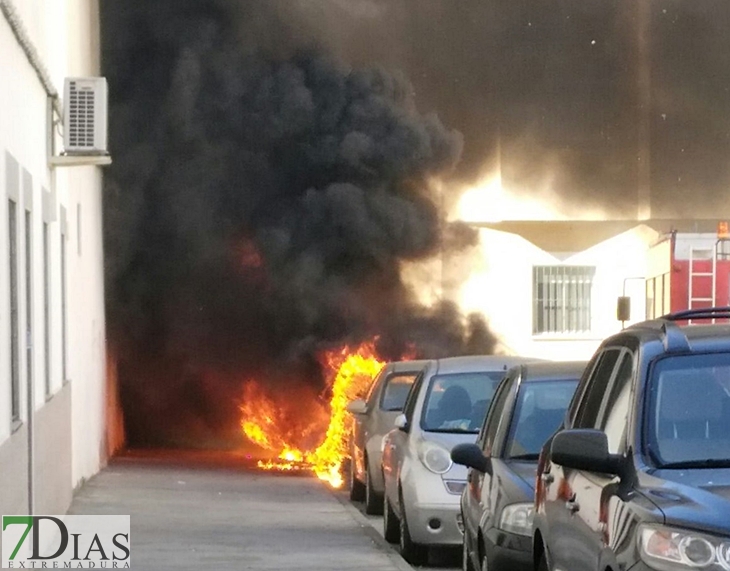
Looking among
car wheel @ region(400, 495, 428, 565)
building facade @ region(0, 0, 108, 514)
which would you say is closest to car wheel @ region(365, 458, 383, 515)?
building facade @ region(0, 0, 108, 514)

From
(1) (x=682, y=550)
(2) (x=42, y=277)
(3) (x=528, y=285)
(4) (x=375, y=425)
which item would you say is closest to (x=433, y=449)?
(2) (x=42, y=277)

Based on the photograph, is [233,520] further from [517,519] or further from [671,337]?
[671,337]

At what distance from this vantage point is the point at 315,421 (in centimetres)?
2811

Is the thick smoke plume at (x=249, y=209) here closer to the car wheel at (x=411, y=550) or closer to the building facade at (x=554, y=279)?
the building facade at (x=554, y=279)

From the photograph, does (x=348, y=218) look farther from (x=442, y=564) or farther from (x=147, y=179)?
(x=442, y=564)

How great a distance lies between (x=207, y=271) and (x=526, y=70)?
343 inches

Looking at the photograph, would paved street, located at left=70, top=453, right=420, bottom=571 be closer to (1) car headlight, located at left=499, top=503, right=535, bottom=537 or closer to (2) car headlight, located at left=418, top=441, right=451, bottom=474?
(2) car headlight, located at left=418, top=441, right=451, bottom=474

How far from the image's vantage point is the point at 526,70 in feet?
112

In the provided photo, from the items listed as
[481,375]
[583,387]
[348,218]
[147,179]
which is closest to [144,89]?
[147,179]

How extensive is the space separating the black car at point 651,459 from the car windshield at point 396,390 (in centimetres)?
Result: 1088

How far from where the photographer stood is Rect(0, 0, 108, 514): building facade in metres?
10.2

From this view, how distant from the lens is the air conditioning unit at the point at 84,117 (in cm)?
1463

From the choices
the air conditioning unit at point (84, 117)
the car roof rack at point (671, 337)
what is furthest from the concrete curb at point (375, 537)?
the car roof rack at point (671, 337)

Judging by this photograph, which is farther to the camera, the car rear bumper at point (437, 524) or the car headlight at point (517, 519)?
the car rear bumper at point (437, 524)
